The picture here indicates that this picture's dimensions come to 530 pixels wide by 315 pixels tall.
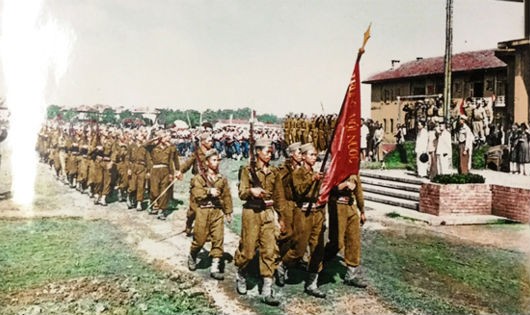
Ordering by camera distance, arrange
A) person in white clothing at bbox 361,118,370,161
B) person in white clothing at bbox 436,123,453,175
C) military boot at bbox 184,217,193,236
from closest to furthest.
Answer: military boot at bbox 184,217,193,236 < person in white clothing at bbox 436,123,453,175 < person in white clothing at bbox 361,118,370,161

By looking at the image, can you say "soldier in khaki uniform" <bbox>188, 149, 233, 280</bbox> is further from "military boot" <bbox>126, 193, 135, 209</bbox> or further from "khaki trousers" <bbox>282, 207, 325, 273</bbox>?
"military boot" <bbox>126, 193, 135, 209</bbox>

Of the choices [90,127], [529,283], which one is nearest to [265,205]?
[529,283]

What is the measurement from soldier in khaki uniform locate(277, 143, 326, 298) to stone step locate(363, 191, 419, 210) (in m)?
3.64

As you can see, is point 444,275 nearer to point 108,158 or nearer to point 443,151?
point 443,151

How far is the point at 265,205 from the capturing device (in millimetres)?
4031

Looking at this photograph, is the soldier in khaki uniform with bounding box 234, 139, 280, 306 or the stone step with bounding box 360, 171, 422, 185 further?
the stone step with bounding box 360, 171, 422, 185

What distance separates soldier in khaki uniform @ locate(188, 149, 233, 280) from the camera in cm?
442

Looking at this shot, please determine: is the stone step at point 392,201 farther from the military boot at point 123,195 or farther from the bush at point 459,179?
the military boot at point 123,195

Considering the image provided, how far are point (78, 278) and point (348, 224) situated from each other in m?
2.35

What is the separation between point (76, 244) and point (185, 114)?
5.31 ft

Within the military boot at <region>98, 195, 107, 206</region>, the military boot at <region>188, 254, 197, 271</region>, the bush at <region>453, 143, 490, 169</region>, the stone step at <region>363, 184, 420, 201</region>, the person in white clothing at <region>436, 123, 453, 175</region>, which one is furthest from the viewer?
the bush at <region>453, 143, 490, 169</region>

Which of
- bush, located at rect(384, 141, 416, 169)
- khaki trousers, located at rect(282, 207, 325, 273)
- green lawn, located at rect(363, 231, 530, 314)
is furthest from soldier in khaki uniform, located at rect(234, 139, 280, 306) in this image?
bush, located at rect(384, 141, 416, 169)

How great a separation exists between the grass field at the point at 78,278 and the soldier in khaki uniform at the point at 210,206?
384 mm

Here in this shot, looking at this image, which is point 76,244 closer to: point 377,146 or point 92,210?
point 92,210
